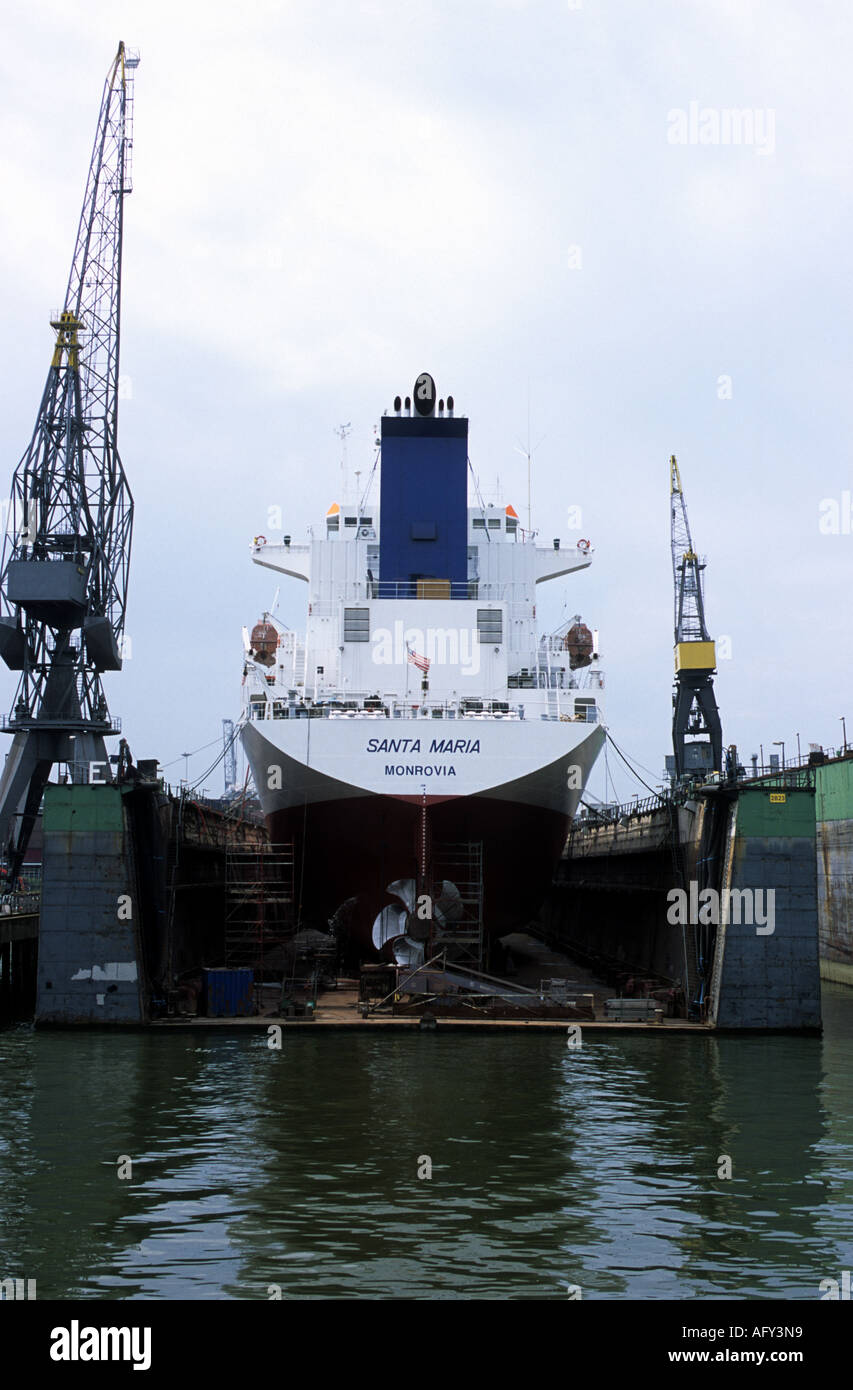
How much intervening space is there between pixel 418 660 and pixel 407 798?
483 cm

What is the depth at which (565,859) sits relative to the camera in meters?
60.9

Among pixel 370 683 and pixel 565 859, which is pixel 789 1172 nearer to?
pixel 370 683

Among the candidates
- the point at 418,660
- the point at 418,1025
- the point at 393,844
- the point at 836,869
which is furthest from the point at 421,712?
the point at 836,869

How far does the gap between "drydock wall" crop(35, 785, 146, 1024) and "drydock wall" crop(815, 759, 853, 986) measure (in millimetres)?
26890

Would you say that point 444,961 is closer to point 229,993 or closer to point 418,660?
point 229,993

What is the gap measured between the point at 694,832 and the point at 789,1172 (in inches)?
590

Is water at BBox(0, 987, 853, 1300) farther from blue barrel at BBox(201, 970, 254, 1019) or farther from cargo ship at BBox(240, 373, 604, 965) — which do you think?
cargo ship at BBox(240, 373, 604, 965)

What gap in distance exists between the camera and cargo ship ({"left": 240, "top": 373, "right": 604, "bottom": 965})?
3105 centimetres

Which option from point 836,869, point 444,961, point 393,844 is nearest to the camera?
point 444,961

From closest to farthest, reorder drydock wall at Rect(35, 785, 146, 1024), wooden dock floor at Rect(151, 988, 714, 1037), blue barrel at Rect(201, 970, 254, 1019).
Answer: wooden dock floor at Rect(151, 988, 714, 1037) → drydock wall at Rect(35, 785, 146, 1024) → blue barrel at Rect(201, 970, 254, 1019)

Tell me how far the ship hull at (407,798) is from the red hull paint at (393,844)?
0.12 ft

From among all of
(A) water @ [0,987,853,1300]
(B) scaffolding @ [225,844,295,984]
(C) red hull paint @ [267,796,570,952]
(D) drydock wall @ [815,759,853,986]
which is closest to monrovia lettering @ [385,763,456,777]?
(C) red hull paint @ [267,796,570,952]

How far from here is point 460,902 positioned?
31.0 meters

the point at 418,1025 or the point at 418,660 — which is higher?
the point at 418,660
